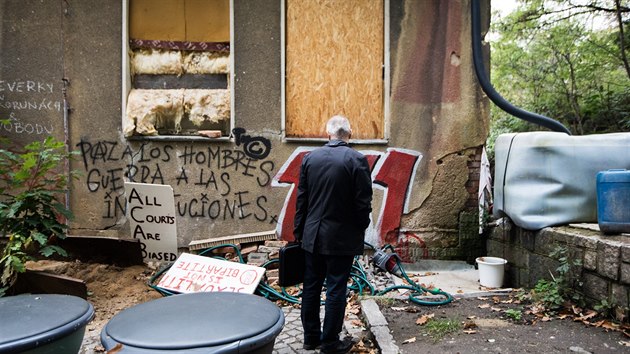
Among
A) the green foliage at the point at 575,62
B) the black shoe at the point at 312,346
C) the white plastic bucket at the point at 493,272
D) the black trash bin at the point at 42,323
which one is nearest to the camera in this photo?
the black trash bin at the point at 42,323

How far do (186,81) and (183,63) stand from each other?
0.87ft

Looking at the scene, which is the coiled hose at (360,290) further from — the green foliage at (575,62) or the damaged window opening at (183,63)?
the green foliage at (575,62)

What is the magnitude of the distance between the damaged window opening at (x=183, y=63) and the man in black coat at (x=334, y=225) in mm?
3192

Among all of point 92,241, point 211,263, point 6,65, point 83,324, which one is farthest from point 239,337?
point 6,65

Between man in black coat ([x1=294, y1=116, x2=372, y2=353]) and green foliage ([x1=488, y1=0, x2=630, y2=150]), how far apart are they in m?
7.44

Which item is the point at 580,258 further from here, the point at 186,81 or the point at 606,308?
the point at 186,81

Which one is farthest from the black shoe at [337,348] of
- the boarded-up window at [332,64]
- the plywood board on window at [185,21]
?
the plywood board on window at [185,21]

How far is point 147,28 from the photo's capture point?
6.59m

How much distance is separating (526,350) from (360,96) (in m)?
4.18

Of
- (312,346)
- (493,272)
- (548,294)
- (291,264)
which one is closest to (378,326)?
(312,346)

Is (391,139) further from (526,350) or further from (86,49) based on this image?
(86,49)

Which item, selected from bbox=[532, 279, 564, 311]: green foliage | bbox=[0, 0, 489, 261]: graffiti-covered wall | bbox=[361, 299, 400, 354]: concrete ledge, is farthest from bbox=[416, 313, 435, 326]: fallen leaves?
bbox=[0, 0, 489, 261]: graffiti-covered wall

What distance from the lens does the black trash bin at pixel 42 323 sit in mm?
1768

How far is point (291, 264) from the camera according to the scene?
3.96 m
